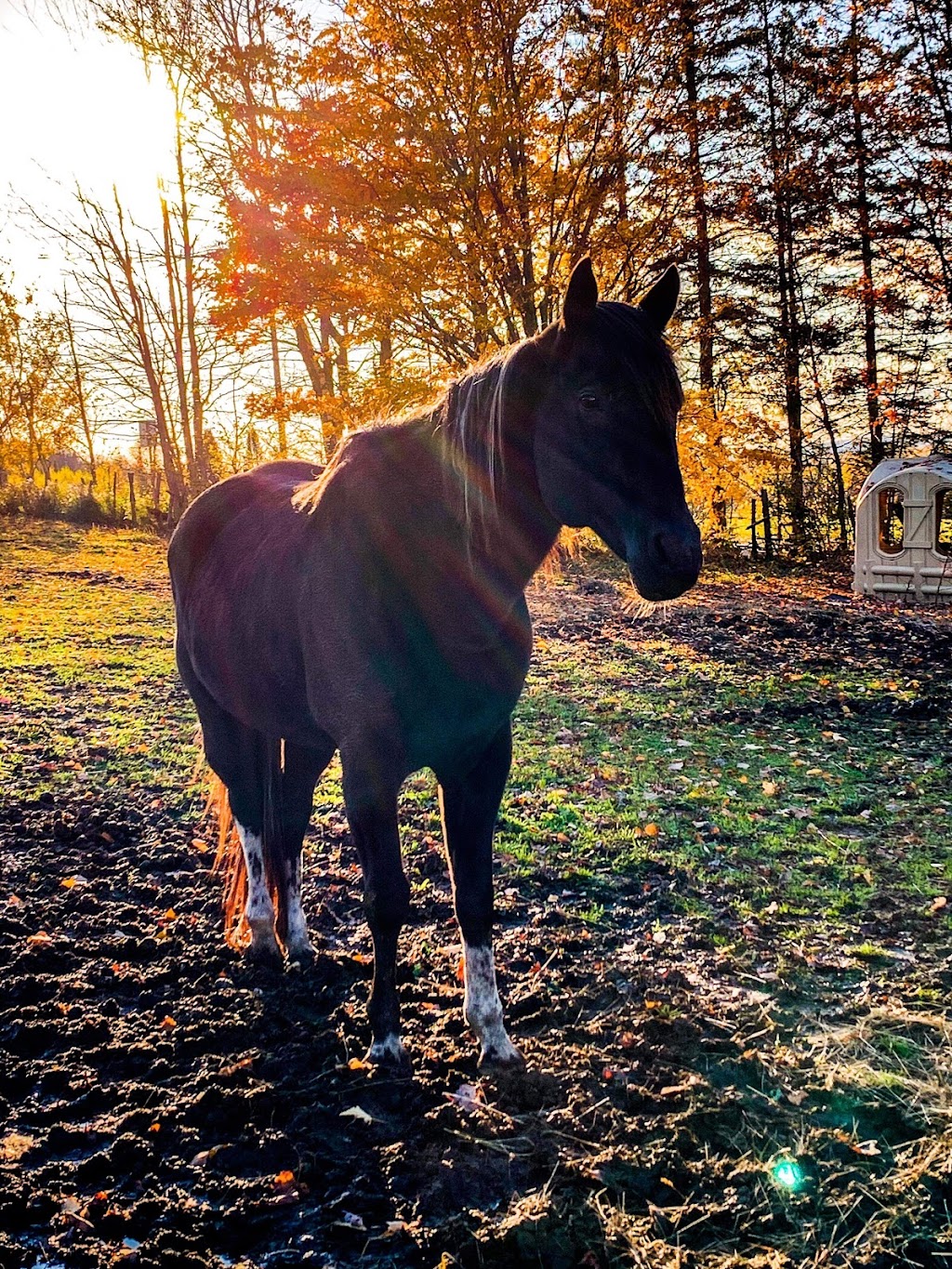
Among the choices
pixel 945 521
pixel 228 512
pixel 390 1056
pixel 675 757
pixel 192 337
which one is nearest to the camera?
pixel 390 1056

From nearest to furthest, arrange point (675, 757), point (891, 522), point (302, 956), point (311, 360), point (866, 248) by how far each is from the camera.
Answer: point (302, 956), point (675, 757), point (891, 522), point (866, 248), point (311, 360)

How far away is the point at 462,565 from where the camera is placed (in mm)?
2602

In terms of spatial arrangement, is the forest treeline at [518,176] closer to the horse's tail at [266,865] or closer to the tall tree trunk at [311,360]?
the tall tree trunk at [311,360]

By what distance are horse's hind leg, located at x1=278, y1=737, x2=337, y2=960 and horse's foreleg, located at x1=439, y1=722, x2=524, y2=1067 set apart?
0.74 metres

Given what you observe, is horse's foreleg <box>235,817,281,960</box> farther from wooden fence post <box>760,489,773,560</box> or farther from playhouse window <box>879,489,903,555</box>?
wooden fence post <box>760,489,773,560</box>

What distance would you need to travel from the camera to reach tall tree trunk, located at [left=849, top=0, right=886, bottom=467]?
33.8 ft

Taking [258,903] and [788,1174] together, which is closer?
[788,1174]

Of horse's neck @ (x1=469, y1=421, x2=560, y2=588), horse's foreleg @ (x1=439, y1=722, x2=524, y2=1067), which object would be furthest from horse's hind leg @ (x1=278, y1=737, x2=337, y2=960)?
horse's neck @ (x1=469, y1=421, x2=560, y2=588)

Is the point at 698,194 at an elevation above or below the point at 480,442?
above

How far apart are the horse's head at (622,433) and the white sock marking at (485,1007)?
57.0 inches

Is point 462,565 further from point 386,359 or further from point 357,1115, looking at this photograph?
point 386,359

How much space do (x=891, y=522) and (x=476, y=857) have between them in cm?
1456

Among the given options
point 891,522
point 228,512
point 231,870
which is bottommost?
point 231,870

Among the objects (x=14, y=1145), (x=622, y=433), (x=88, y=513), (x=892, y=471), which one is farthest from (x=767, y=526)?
(x=88, y=513)
